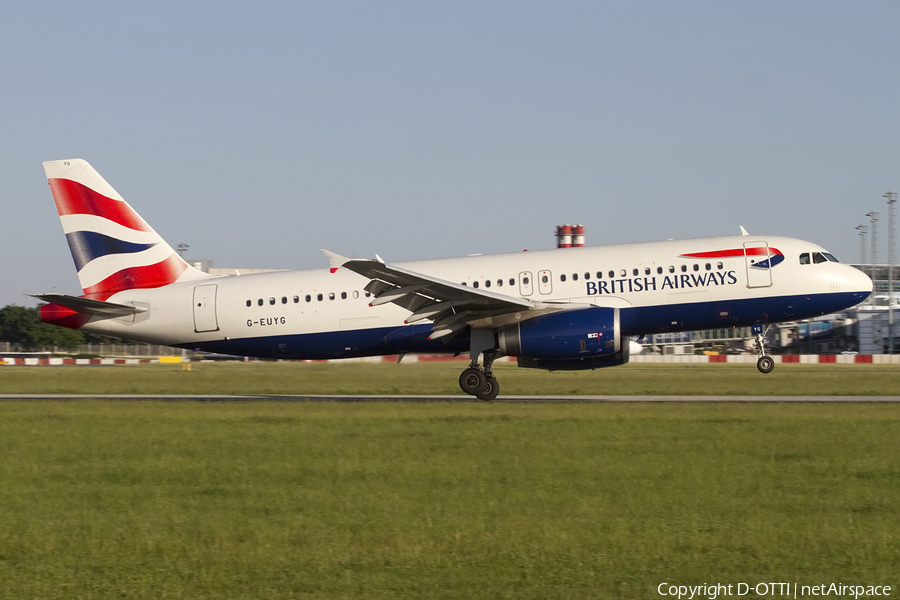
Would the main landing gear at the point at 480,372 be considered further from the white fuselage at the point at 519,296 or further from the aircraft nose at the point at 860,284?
the aircraft nose at the point at 860,284

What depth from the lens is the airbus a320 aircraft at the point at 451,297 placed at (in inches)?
974

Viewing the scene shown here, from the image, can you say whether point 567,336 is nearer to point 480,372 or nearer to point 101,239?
point 480,372

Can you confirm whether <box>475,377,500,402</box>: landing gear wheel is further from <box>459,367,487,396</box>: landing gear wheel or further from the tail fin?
the tail fin

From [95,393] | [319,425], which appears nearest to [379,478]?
[319,425]

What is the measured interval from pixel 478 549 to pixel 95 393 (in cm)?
2545

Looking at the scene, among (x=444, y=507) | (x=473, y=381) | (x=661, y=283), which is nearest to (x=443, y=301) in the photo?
(x=473, y=381)

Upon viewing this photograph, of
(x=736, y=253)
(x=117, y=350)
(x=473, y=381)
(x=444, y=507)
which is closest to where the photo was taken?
(x=444, y=507)

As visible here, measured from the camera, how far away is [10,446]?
16.7 meters

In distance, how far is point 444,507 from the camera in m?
10.9

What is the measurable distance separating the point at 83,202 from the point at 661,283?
59.6 ft

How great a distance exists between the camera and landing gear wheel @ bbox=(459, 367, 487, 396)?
2578 cm

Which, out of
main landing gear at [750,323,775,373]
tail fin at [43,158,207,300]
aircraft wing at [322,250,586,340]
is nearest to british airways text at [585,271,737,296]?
aircraft wing at [322,250,586,340]

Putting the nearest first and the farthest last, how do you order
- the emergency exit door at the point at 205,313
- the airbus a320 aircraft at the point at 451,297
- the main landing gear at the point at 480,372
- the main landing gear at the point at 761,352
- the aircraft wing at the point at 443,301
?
the aircraft wing at the point at 443,301 → the airbus a320 aircraft at the point at 451,297 → the main landing gear at the point at 480,372 → the main landing gear at the point at 761,352 → the emergency exit door at the point at 205,313

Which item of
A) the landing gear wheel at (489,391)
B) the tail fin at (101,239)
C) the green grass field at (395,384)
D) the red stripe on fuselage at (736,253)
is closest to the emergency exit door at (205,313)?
the tail fin at (101,239)
